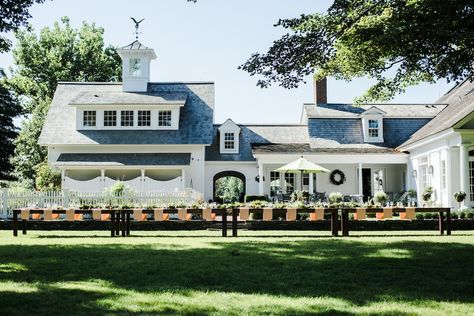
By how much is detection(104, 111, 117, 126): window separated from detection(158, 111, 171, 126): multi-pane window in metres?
2.69

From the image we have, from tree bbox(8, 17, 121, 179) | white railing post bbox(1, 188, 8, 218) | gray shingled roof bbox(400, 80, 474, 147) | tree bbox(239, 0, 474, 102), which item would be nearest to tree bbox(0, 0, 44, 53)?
tree bbox(239, 0, 474, 102)

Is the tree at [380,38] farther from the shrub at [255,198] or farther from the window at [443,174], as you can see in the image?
the shrub at [255,198]

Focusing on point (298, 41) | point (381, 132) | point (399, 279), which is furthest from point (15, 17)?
point (381, 132)

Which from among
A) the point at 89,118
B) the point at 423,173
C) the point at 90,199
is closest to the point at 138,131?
the point at 89,118

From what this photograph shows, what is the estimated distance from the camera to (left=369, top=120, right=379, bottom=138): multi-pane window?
32281 millimetres

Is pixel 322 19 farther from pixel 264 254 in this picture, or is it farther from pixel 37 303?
pixel 37 303

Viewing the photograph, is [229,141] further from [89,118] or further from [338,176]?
[89,118]

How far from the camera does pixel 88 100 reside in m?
31.5

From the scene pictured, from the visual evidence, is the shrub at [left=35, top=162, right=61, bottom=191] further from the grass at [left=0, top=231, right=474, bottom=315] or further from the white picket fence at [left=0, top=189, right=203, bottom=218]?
the grass at [left=0, top=231, right=474, bottom=315]

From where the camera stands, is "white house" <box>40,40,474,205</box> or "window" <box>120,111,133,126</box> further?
"window" <box>120,111,133,126</box>

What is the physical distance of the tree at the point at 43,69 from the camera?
4719cm

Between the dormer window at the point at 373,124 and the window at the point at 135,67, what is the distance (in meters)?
14.3

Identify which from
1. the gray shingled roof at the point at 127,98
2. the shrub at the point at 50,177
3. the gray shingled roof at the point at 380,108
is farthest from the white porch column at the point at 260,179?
the shrub at the point at 50,177

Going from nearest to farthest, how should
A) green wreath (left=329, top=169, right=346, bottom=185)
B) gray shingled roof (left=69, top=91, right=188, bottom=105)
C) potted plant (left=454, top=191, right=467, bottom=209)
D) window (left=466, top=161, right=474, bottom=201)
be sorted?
potted plant (left=454, top=191, right=467, bottom=209)
window (left=466, top=161, right=474, bottom=201)
gray shingled roof (left=69, top=91, right=188, bottom=105)
green wreath (left=329, top=169, right=346, bottom=185)
